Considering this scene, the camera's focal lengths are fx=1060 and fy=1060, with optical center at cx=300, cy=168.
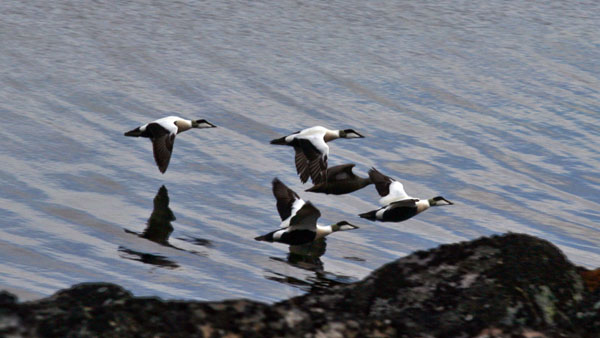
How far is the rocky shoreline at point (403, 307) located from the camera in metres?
6.50

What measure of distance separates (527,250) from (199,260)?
7653 mm

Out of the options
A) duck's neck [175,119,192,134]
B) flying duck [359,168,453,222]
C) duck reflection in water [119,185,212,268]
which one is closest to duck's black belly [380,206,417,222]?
flying duck [359,168,453,222]

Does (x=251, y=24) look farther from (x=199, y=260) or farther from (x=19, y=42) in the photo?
(x=199, y=260)

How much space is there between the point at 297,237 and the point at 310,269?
1.75ft

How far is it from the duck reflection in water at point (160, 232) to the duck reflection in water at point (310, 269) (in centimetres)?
135

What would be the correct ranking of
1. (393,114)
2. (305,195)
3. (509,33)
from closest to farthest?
(305,195) < (393,114) < (509,33)

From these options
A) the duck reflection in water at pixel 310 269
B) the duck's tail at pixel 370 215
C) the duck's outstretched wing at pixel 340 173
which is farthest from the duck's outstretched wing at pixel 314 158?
the duck reflection in water at pixel 310 269

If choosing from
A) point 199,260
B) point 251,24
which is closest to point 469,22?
point 251,24

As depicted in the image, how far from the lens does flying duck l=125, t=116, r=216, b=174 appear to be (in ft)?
61.2

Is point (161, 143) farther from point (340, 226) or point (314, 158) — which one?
point (340, 226)

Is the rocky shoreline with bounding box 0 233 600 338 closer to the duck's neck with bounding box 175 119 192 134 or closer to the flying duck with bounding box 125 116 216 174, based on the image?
the flying duck with bounding box 125 116 216 174

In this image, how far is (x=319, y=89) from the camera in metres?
28.2

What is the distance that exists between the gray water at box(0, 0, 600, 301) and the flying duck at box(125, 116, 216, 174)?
67 centimetres

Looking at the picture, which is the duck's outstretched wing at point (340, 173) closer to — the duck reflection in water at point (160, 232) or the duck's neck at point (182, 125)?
the duck reflection in water at point (160, 232)
